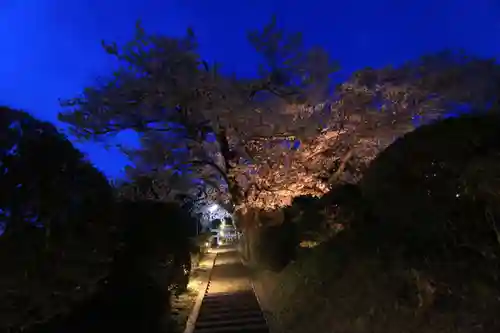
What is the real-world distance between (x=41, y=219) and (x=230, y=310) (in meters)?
7.93

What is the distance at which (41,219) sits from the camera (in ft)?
15.9

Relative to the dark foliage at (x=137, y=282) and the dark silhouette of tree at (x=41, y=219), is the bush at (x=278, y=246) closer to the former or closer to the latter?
the dark foliage at (x=137, y=282)

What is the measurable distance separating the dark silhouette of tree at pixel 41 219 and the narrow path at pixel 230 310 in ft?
16.0

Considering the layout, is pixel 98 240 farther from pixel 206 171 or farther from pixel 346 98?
pixel 206 171

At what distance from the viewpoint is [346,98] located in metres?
15.3

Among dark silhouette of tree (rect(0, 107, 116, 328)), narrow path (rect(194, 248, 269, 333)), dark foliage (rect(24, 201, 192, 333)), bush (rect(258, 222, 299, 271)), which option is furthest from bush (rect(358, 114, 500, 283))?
bush (rect(258, 222, 299, 271))

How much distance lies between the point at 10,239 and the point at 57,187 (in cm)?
81

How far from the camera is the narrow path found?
9.91 m

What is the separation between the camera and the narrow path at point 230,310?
9.91 m

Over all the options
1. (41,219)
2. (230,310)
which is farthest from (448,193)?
(230,310)

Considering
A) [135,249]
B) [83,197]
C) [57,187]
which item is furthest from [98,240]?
[135,249]

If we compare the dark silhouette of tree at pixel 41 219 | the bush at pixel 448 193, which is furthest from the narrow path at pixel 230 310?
the bush at pixel 448 193

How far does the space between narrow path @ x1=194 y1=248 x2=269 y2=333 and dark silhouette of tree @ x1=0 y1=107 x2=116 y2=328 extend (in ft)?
16.0

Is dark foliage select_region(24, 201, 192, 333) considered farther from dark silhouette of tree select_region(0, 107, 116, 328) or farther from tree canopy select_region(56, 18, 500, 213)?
tree canopy select_region(56, 18, 500, 213)
